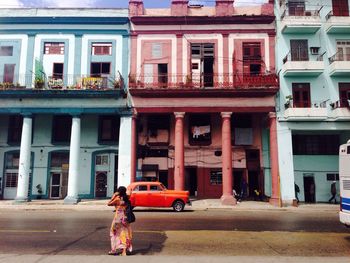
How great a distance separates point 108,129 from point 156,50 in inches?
288

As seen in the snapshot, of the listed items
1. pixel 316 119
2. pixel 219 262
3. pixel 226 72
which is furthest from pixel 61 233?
pixel 316 119

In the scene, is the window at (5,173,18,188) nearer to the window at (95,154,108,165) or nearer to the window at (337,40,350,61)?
the window at (95,154,108,165)

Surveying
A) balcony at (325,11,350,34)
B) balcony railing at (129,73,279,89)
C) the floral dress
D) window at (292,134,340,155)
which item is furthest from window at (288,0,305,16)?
the floral dress

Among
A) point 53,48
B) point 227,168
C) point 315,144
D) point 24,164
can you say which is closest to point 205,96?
point 227,168

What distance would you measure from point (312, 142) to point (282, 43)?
8114mm

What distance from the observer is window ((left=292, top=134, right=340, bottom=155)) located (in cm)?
2645

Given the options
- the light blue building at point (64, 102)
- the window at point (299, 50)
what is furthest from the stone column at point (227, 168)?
the light blue building at point (64, 102)

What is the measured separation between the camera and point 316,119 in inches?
930

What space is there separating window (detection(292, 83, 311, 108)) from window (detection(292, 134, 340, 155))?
3.24 m

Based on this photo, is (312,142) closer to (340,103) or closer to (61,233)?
(340,103)

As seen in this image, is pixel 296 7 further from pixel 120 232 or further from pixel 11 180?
pixel 11 180

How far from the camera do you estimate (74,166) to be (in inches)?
937

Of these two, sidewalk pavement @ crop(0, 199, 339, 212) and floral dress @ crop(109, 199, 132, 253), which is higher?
floral dress @ crop(109, 199, 132, 253)

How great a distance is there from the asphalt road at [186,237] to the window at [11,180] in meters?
13.3
